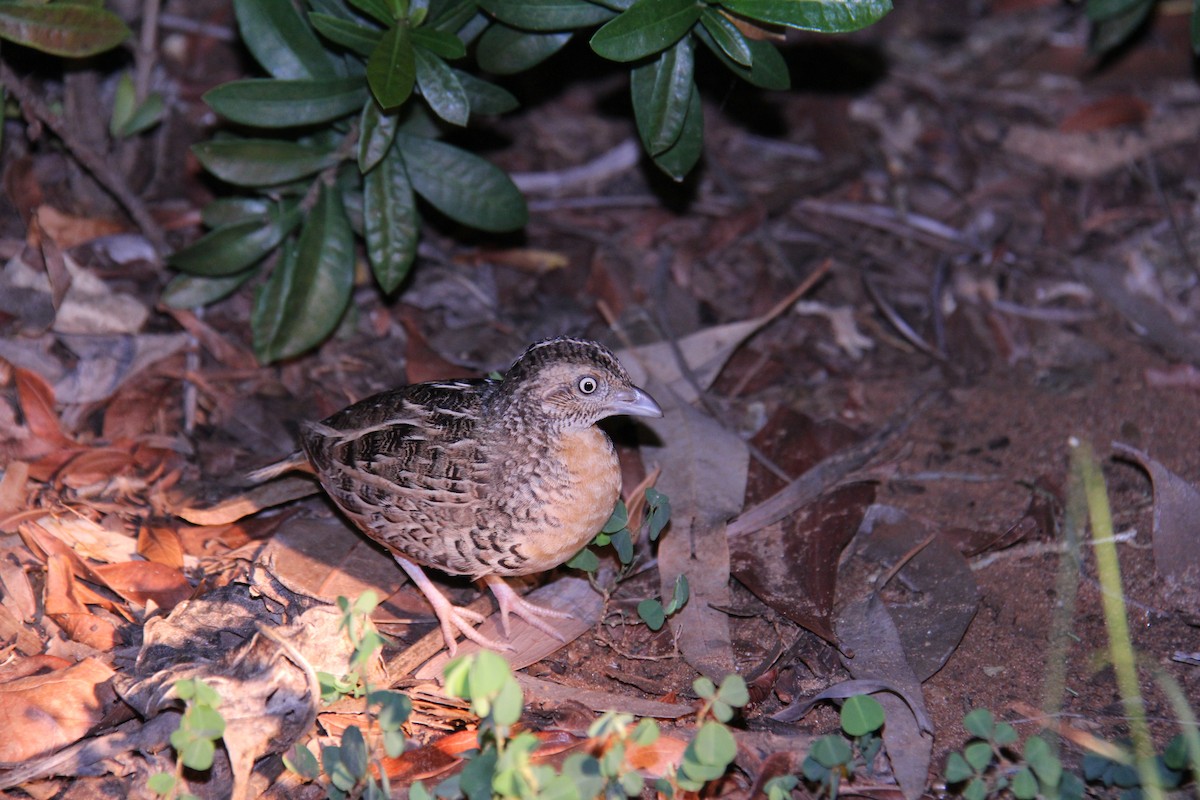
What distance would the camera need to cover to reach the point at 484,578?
5.18 metres

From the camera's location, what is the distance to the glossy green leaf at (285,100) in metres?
5.24

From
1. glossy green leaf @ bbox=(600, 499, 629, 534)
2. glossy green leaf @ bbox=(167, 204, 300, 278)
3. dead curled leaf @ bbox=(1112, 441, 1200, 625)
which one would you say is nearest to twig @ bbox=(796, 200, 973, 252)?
dead curled leaf @ bbox=(1112, 441, 1200, 625)

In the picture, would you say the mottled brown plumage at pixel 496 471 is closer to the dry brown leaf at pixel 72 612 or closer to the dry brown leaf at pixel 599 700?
the dry brown leaf at pixel 599 700

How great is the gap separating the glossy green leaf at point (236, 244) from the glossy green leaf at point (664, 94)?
6.45 feet

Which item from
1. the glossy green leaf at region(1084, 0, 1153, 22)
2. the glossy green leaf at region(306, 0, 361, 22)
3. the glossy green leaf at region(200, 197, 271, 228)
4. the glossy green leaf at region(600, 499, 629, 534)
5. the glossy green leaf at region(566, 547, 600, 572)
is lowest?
the glossy green leaf at region(566, 547, 600, 572)

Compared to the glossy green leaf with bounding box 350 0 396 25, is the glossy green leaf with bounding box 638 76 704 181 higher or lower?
lower

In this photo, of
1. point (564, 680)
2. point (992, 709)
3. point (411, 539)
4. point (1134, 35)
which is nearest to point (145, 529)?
point (411, 539)

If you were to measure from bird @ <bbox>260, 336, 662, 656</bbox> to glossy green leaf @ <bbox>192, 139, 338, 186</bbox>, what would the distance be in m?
1.50

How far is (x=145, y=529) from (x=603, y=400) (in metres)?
2.22

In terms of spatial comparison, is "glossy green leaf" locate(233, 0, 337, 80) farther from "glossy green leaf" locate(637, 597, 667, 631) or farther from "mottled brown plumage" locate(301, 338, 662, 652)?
"glossy green leaf" locate(637, 597, 667, 631)

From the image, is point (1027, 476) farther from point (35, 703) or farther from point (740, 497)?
point (35, 703)

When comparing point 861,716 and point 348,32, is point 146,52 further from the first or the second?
point 861,716

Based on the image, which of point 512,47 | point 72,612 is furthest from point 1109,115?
point 72,612

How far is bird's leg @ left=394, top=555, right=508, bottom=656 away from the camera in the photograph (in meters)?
4.85
